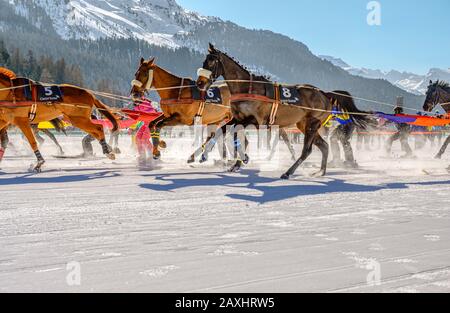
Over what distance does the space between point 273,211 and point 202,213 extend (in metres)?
0.82

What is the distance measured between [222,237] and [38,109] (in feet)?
25.3

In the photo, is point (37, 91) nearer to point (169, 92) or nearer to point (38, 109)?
point (38, 109)

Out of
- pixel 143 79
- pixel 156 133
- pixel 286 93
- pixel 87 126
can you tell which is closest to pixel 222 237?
pixel 286 93

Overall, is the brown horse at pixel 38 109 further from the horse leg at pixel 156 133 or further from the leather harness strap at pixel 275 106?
the leather harness strap at pixel 275 106

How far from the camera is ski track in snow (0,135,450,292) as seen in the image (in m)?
2.94

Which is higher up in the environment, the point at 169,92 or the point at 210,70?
the point at 210,70

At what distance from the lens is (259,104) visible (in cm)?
982

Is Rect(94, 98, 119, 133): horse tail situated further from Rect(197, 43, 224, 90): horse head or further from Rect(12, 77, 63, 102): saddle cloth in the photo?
Rect(197, 43, 224, 90): horse head

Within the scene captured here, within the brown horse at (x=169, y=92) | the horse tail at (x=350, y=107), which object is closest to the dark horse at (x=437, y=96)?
the horse tail at (x=350, y=107)

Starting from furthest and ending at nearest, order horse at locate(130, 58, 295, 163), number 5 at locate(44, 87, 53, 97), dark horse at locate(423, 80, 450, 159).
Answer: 1. dark horse at locate(423, 80, 450, 159)
2. horse at locate(130, 58, 295, 163)
3. number 5 at locate(44, 87, 53, 97)

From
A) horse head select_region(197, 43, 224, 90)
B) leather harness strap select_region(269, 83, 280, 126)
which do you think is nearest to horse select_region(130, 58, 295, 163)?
horse head select_region(197, 43, 224, 90)

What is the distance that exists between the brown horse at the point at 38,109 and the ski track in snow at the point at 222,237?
3.09 meters

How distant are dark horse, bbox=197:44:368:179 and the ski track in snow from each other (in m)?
2.56
